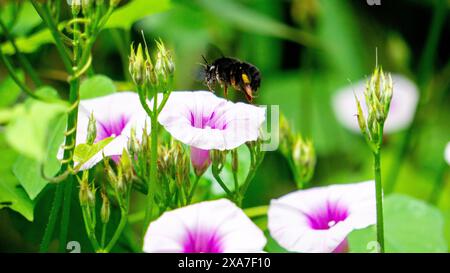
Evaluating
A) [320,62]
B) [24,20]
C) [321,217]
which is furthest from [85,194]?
[320,62]

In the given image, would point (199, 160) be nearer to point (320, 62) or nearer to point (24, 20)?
point (24, 20)

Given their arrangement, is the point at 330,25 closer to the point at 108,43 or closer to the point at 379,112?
the point at 108,43

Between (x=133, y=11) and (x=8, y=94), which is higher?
(x=133, y=11)

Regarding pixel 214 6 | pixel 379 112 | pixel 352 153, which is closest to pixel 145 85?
pixel 379 112

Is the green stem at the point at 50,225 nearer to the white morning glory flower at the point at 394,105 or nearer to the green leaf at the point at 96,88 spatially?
the green leaf at the point at 96,88

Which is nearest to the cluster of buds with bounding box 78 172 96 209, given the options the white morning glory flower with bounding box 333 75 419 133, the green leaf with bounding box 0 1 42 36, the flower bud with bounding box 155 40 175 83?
Answer: the flower bud with bounding box 155 40 175 83

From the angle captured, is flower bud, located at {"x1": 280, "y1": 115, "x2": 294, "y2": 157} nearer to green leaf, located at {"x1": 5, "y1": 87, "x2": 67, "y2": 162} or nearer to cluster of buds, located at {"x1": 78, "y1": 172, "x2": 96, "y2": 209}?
cluster of buds, located at {"x1": 78, "y1": 172, "x2": 96, "y2": 209}

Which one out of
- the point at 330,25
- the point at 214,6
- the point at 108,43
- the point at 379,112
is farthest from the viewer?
the point at 330,25
